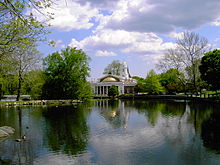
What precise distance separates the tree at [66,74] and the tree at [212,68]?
22.0 m

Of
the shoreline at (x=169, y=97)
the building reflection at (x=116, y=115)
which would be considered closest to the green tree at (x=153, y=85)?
the shoreline at (x=169, y=97)

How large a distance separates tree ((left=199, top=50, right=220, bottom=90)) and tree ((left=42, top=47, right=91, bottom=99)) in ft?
72.2

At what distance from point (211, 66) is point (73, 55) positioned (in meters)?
24.9

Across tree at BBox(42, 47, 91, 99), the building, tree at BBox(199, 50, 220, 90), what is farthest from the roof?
tree at BBox(199, 50, 220, 90)

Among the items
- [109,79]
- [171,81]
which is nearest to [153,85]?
[171,81]

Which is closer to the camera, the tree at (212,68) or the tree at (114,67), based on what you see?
the tree at (212,68)

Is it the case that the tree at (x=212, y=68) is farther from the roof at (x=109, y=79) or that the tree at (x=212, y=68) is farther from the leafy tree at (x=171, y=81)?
the roof at (x=109, y=79)

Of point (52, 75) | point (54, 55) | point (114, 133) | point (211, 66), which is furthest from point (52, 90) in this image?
point (114, 133)

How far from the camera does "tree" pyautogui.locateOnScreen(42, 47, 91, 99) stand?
160 ft

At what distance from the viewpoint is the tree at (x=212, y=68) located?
123 feet

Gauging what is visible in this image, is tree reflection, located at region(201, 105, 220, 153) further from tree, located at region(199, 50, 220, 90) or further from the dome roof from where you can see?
the dome roof

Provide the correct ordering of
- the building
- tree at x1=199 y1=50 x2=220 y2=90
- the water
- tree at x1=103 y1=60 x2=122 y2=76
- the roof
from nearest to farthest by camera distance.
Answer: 1. the water
2. tree at x1=199 y1=50 x2=220 y2=90
3. the building
4. the roof
5. tree at x1=103 y1=60 x2=122 y2=76

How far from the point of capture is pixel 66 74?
1940 inches

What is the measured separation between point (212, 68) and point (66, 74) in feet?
87.1
